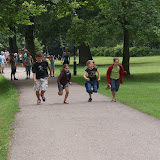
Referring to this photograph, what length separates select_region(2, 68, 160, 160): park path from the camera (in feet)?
19.3

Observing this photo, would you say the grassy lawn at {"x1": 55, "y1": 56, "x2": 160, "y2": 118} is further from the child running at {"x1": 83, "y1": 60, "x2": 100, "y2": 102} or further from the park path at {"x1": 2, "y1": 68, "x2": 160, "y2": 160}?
the child running at {"x1": 83, "y1": 60, "x2": 100, "y2": 102}

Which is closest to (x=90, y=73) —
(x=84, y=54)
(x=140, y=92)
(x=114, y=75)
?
(x=114, y=75)

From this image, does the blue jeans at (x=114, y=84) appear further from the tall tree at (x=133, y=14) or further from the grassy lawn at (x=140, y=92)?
the tall tree at (x=133, y=14)

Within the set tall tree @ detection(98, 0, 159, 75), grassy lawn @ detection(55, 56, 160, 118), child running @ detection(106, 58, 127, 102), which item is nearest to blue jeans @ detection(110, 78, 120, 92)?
child running @ detection(106, 58, 127, 102)

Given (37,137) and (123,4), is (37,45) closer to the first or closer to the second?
(123,4)

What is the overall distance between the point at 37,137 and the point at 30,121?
180 cm

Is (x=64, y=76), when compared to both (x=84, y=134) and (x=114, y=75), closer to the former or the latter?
(x=114, y=75)

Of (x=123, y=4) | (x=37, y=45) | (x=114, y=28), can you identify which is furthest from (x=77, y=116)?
(x=37, y=45)

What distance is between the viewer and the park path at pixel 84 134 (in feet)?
19.3

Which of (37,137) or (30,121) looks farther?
(30,121)

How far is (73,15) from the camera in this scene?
27.1 metres

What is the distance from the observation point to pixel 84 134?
24.0 ft

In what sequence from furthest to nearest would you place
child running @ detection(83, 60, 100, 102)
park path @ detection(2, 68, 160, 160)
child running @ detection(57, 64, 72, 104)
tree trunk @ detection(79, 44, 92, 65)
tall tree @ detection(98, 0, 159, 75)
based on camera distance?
tree trunk @ detection(79, 44, 92, 65) → tall tree @ detection(98, 0, 159, 75) → child running @ detection(83, 60, 100, 102) → child running @ detection(57, 64, 72, 104) → park path @ detection(2, 68, 160, 160)

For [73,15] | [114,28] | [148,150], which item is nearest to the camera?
[148,150]
